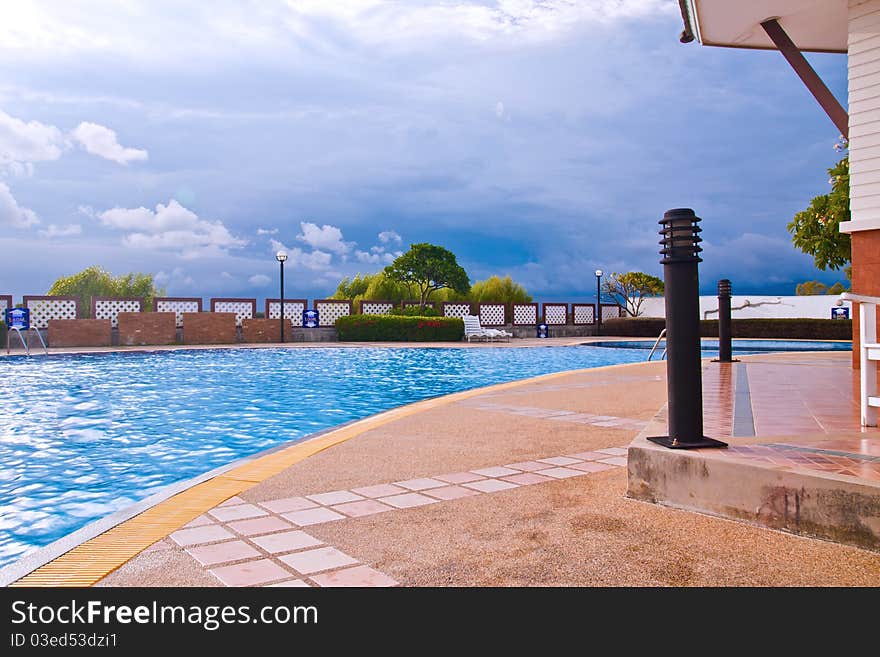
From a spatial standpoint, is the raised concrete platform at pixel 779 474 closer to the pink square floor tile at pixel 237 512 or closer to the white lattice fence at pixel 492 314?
the pink square floor tile at pixel 237 512

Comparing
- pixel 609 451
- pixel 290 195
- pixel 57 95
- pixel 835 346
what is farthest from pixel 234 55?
pixel 835 346

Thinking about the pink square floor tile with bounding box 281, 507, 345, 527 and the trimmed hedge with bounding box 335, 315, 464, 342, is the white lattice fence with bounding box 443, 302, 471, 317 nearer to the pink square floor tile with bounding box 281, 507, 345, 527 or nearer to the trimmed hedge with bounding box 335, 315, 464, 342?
the trimmed hedge with bounding box 335, 315, 464, 342

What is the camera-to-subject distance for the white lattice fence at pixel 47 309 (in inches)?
805

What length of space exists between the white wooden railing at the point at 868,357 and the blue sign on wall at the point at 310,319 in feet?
69.2

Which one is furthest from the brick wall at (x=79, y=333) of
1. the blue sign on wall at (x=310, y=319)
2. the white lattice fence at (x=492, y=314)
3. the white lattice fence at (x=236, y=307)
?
the white lattice fence at (x=492, y=314)

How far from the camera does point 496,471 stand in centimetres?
387

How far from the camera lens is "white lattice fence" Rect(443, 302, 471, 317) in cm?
2781

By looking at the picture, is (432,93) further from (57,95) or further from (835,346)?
(835,346)

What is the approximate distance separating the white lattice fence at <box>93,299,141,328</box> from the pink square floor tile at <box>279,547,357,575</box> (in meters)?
21.5

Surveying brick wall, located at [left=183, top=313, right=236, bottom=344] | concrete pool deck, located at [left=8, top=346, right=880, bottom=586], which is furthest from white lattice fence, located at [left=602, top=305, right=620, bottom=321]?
concrete pool deck, located at [left=8, top=346, right=880, bottom=586]

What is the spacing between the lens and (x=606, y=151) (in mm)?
27203

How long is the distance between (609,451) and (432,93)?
65.2ft

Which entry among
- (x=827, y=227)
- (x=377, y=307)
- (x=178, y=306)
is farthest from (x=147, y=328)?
(x=827, y=227)

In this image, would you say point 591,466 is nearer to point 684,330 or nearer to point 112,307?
point 684,330
